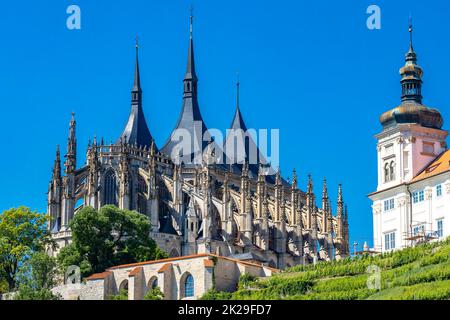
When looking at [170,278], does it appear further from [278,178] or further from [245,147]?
[245,147]

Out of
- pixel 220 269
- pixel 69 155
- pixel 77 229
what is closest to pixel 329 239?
pixel 69 155

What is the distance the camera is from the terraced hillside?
236 ft

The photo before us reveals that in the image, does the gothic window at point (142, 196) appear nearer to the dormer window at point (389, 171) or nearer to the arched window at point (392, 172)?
the dormer window at point (389, 171)

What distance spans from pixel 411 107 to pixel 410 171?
13.1 feet

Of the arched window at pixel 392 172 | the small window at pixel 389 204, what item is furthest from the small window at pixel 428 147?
the small window at pixel 389 204

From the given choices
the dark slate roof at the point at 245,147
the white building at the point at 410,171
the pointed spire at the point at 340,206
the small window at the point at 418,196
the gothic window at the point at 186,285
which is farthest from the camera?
the dark slate roof at the point at 245,147

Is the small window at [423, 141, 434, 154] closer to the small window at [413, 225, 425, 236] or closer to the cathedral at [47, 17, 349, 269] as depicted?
the small window at [413, 225, 425, 236]

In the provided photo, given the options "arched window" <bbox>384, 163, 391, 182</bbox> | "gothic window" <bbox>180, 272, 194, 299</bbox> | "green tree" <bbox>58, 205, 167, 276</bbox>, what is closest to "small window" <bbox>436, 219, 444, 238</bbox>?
→ "arched window" <bbox>384, 163, 391, 182</bbox>

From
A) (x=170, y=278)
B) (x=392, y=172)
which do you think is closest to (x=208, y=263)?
(x=170, y=278)

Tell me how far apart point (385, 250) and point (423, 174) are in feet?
16.8

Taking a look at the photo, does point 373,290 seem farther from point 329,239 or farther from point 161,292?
point 329,239

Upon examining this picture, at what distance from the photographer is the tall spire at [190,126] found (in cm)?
13250

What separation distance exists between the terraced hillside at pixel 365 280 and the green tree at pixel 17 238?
19.7 metres

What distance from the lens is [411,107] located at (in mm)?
87312
